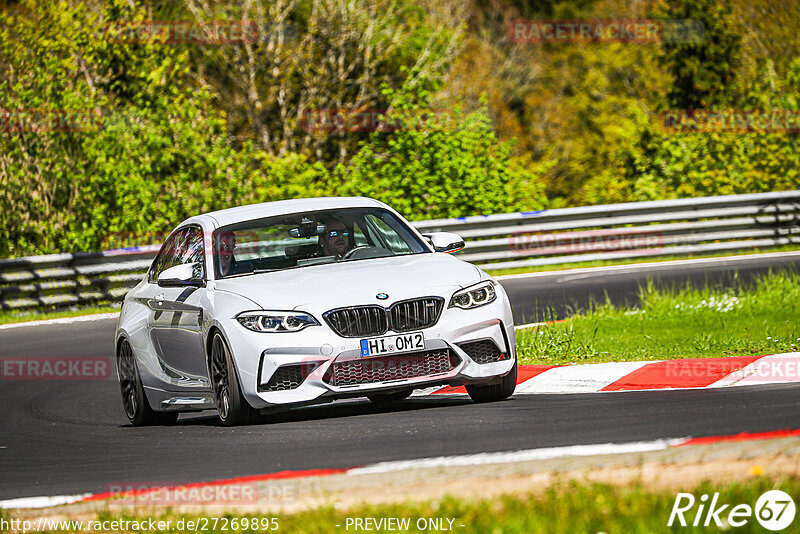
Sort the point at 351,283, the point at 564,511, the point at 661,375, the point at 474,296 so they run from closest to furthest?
the point at 564,511, the point at 351,283, the point at 474,296, the point at 661,375

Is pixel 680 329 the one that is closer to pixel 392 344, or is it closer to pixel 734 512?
pixel 392 344

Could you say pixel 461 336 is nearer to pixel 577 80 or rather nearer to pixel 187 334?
pixel 187 334

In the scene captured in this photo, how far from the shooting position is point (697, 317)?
41.3 ft

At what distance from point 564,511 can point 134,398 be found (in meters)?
5.76

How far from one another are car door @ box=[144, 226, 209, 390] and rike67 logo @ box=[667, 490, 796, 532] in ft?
15.4

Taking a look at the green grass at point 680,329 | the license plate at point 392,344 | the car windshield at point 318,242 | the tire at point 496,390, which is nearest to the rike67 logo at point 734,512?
the license plate at point 392,344

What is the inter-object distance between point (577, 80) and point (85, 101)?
38172 mm

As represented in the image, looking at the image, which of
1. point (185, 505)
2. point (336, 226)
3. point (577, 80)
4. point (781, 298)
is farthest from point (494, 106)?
point (185, 505)

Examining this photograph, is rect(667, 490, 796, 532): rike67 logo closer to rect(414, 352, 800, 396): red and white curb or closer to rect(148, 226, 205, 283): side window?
rect(414, 352, 800, 396): red and white curb

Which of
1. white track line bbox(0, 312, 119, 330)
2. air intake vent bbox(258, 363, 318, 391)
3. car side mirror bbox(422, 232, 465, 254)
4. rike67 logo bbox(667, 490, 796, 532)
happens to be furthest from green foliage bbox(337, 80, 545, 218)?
rike67 logo bbox(667, 490, 796, 532)

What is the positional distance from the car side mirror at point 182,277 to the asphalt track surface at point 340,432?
977mm

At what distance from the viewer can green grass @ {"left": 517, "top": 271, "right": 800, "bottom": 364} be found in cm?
1048

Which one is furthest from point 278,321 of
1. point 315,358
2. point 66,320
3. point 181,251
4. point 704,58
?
point 704,58

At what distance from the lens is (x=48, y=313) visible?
19094 mm
